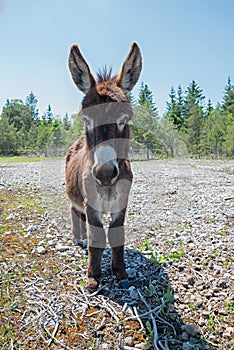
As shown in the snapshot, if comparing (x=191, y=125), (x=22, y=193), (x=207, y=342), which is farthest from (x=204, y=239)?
(x=191, y=125)

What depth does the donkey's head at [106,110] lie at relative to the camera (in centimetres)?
295

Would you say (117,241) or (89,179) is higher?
(89,179)

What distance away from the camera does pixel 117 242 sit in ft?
12.1

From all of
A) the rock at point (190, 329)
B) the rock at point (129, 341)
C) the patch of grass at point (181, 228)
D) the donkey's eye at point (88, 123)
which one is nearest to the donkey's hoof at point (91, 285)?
the rock at point (129, 341)

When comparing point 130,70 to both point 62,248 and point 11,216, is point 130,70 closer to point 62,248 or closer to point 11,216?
point 62,248

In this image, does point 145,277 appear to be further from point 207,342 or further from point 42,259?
point 42,259

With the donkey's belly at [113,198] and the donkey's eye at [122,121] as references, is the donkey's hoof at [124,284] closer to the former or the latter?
the donkey's belly at [113,198]

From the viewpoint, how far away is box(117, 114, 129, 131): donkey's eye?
10.8 feet

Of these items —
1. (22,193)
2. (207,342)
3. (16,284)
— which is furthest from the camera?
(22,193)

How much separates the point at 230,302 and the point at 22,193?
26.7 feet

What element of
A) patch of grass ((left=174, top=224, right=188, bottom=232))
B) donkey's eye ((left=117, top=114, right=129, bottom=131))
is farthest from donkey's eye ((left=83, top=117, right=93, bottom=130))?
patch of grass ((left=174, top=224, right=188, bottom=232))

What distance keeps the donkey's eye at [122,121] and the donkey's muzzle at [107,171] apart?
0.59 m

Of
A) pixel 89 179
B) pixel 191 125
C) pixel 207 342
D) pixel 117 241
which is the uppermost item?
pixel 191 125

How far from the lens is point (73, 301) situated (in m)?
3.24
